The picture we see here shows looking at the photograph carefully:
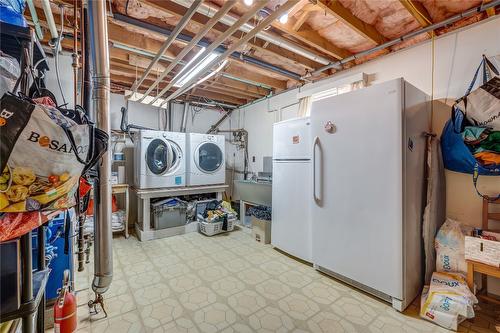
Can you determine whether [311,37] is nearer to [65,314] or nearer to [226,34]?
[226,34]

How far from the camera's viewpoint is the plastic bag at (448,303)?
161 centimetres

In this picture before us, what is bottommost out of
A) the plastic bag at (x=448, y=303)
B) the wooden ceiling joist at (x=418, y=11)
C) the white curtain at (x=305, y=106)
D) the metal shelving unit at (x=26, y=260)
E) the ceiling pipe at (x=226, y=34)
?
the plastic bag at (x=448, y=303)

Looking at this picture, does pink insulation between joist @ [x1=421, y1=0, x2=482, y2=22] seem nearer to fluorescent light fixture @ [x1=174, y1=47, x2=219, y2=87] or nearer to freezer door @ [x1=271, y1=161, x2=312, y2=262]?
freezer door @ [x1=271, y1=161, x2=312, y2=262]

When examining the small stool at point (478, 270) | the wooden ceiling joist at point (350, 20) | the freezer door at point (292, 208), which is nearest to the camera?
the small stool at point (478, 270)

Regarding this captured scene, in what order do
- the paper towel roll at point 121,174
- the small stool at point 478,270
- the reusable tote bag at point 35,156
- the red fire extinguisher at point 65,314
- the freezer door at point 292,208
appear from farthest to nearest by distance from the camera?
the paper towel roll at point 121,174
the freezer door at point 292,208
the small stool at point 478,270
the red fire extinguisher at point 65,314
the reusable tote bag at point 35,156

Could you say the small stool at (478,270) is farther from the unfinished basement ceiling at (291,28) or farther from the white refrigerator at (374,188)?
the unfinished basement ceiling at (291,28)

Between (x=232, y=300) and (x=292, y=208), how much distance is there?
49.4 inches

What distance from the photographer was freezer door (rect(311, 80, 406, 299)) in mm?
1830

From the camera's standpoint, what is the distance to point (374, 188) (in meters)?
1.96

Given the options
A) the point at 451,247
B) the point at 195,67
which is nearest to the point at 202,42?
the point at 195,67

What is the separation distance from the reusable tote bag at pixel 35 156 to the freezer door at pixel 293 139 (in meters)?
2.23

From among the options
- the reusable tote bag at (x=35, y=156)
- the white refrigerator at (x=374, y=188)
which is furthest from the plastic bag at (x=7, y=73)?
the white refrigerator at (x=374, y=188)

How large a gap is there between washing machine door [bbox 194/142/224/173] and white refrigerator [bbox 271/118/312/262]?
1.51 metres

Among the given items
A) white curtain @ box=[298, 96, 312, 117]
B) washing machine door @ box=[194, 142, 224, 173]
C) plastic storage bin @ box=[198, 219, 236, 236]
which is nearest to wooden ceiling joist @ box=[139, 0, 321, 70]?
white curtain @ box=[298, 96, 312, 117]
